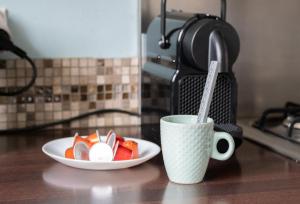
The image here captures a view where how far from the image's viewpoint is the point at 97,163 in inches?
35.2

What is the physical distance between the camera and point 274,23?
4.57 feet

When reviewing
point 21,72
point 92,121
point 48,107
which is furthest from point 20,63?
point 92,121

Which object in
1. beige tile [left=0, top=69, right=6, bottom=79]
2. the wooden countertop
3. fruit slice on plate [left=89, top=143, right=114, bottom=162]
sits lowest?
the wooden countertop

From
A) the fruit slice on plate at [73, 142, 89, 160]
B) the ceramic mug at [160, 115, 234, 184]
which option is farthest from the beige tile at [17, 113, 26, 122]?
the ceramic mug at [160, 115, 234, 184]

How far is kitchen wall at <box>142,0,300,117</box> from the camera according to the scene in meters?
1.37

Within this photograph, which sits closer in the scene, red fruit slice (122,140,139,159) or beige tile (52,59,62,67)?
red fruit slice (122,140,139,159)

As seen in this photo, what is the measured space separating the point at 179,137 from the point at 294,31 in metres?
0.72

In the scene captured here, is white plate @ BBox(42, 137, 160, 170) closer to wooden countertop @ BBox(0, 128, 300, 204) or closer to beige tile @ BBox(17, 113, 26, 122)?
wooden countertop @ BBox(0, 128, 300, 204)

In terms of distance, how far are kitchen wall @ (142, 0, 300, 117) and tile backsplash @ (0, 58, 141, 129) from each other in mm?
296


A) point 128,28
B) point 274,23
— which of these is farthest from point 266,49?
point 128,28

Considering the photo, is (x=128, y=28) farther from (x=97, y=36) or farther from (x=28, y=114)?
(x=28, y=114)

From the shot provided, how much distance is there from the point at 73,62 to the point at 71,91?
7 centimetres

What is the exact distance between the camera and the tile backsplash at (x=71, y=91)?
4.04 ft

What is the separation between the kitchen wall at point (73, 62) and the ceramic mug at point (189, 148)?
0.44m
